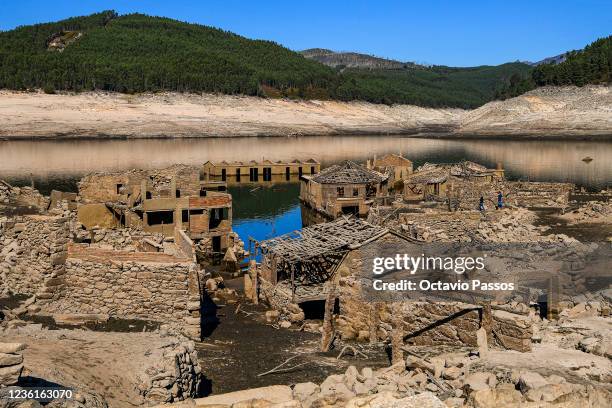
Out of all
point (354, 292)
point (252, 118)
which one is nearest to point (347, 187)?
point (354, 292)

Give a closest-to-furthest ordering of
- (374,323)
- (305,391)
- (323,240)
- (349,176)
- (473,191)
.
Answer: (305,391)
(374,323)
(323,240)
(473,191)
(349,176)

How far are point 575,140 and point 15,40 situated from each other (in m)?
138

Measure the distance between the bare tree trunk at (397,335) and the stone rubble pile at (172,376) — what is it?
3.37 m

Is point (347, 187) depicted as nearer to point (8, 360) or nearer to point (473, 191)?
point (473, 191)

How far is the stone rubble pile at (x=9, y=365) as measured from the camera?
8156 millimetres

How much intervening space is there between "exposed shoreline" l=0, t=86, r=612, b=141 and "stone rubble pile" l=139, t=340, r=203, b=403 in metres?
103

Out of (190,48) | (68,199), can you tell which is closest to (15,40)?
(190,48)

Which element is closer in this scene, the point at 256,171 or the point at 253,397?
the point at 253,397

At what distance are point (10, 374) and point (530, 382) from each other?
19.3 ft

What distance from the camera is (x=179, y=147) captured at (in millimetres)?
103125

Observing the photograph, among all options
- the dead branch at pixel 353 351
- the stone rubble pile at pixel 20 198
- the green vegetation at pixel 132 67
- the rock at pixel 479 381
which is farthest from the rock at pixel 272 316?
the green vegetation at pixel 132 67

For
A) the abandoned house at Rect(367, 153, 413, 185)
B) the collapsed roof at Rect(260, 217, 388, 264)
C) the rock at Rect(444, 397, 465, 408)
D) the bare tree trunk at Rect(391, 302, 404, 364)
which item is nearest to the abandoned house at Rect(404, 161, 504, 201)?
the abandoned house at Rect(367, 153, 413, 185)

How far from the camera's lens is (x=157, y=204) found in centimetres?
2695

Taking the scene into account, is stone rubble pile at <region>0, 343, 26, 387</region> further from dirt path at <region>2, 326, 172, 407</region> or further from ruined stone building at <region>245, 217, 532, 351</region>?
ruined stone building at <region>245, 217, 532, 351</region>
